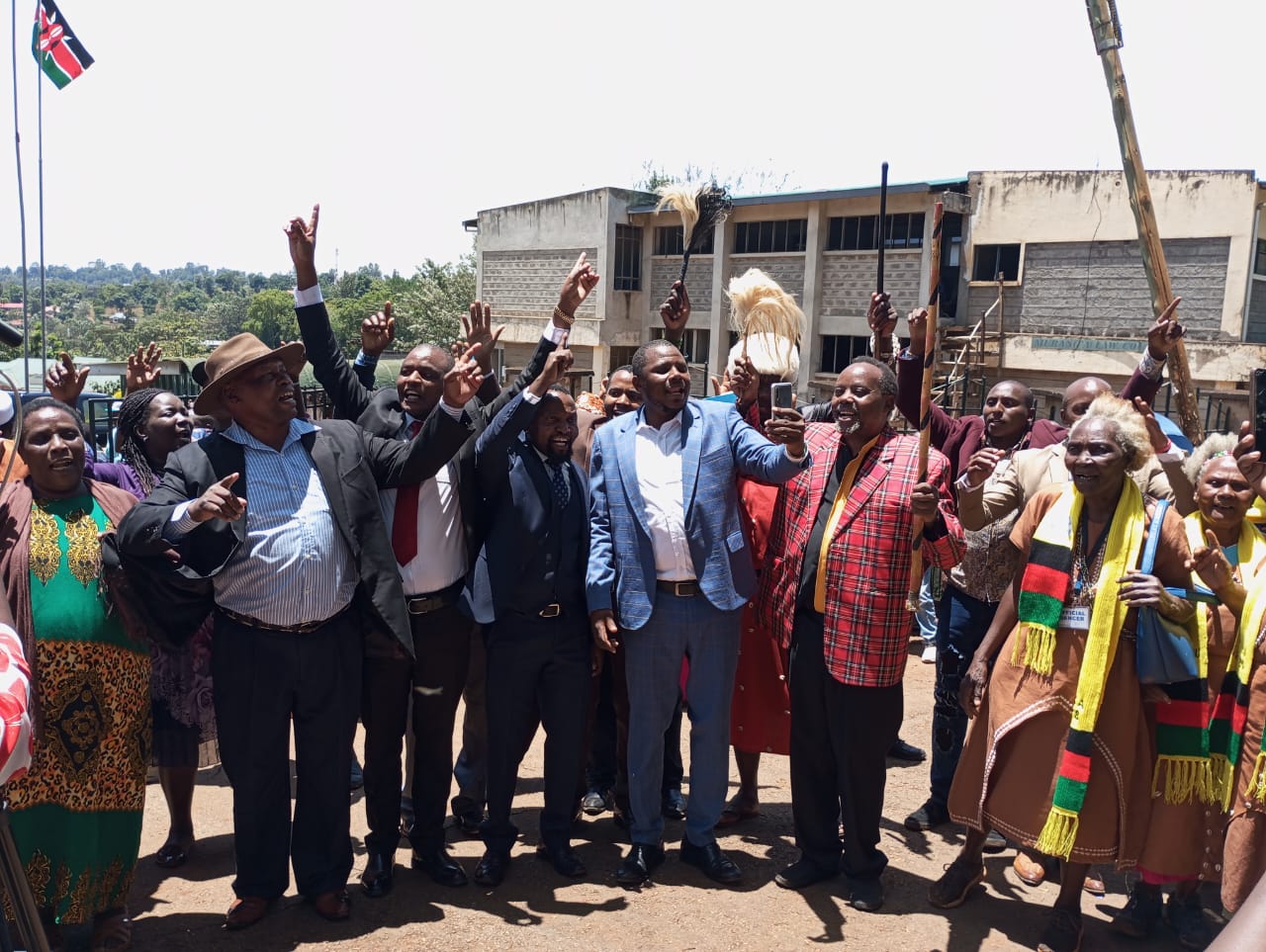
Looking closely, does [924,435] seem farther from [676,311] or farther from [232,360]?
[232,360]

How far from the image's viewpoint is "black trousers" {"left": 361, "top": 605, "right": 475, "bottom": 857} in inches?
167

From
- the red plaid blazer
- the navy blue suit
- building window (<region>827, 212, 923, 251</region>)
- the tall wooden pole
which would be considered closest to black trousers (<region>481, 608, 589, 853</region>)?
the navy blue suit

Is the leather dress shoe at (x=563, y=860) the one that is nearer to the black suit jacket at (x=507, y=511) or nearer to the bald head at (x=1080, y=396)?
the black suit jacket at (x=507, y=511)

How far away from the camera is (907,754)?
19.8 feet

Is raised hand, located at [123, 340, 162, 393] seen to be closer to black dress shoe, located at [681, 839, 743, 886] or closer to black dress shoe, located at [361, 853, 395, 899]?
black dress shoe, located at [361, 853, 395, 899]

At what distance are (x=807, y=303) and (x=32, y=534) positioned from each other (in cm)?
2140

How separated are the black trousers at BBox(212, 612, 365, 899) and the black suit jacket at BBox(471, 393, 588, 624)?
1.84 ft

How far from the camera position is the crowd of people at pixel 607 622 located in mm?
3719

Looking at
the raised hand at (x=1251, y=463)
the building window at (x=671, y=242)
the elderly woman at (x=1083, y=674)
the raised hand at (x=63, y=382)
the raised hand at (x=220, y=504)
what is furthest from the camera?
the building window at (x=671, y=242)

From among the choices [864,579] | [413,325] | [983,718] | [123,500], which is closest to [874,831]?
[983,718]

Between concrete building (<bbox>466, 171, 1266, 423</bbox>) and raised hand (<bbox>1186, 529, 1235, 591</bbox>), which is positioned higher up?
concrete building (<bbox>466, 171, 1266, 423</bbox>)


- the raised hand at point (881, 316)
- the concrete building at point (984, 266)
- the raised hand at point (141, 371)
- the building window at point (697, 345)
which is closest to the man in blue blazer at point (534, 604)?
the raised hand at point (881, 316)

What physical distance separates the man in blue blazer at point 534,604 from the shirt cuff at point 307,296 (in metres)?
1.07

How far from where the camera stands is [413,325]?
141 ft
